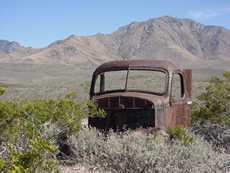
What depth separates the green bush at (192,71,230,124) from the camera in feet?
34.2

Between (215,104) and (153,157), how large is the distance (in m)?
4.72

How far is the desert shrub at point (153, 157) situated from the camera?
6148mm

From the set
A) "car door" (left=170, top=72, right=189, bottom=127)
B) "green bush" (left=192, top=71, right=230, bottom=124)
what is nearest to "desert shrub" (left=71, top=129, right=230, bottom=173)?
"car door" (left=170, top=72, right=189, bottom=127)

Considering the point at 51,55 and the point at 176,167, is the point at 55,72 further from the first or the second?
the point at 51,55

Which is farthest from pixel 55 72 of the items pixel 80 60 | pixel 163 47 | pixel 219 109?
pixel 163 47

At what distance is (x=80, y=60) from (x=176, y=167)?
174 m

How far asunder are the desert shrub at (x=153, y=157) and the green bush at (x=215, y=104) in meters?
3.35

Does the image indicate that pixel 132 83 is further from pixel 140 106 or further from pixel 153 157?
pixel 153 157

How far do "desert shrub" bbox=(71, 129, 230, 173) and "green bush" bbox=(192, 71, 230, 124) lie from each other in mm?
3351

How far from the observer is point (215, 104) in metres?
10.6

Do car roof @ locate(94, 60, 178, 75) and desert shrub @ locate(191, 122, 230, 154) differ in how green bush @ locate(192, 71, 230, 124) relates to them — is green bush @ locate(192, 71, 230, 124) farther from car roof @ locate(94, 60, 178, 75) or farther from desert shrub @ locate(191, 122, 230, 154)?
car roof @ locate(94, 60, 178, 75)

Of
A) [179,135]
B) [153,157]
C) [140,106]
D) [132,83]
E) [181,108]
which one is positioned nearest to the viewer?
[153,157]

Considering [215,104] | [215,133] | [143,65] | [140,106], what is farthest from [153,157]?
[215,104]

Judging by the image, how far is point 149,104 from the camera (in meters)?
8.48
